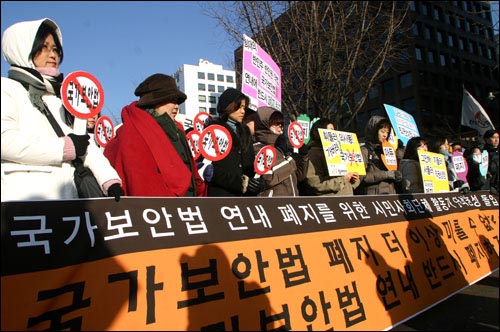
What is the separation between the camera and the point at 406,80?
44250 mm

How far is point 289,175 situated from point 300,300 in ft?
5.25

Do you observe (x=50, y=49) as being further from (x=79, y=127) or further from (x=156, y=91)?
(x=156, y=91)

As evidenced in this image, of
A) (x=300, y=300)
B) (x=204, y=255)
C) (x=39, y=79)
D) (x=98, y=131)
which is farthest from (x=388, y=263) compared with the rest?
(x=98, y=131)

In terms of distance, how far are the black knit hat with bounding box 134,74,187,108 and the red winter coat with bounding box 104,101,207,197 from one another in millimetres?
126

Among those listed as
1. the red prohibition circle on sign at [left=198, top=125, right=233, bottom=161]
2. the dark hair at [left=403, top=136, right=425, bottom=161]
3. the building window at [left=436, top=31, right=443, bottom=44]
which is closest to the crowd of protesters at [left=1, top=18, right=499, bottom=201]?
the red prohibition circle on sign at [left=198, top=125, right=233, bottom=161]

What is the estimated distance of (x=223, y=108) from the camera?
11.2 feet

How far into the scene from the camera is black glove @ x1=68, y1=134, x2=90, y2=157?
2123 millimetres

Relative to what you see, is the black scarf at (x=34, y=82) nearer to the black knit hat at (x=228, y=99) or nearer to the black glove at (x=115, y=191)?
the black glove at (x=115, y=191)

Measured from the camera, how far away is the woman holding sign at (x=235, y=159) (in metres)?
3.04

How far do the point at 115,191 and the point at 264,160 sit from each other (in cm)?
162

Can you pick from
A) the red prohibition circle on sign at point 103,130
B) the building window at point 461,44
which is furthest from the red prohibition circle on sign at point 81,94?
the building window at point 461,44

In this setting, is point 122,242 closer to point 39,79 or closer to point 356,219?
point 39,79

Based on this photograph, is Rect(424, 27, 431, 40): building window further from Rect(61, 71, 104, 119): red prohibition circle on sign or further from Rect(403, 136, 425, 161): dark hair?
Rect(61, 71, 104, 119): red prohibition circle on sign

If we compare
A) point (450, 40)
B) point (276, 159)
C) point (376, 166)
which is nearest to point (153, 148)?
point (276, 159)
